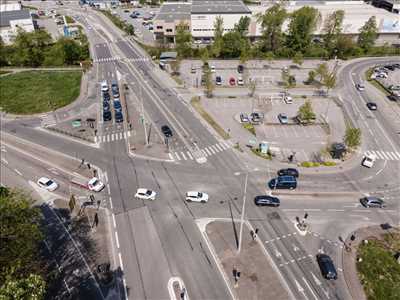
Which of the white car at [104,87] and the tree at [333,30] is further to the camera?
the tree at [333,30]

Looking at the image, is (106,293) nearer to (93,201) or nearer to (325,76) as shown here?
(93,201)

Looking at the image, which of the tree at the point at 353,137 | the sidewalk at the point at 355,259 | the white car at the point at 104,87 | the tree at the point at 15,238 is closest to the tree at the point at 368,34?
the tree at the point at 353,137

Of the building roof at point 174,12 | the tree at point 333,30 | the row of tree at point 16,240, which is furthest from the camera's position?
the building roof at point 174,12

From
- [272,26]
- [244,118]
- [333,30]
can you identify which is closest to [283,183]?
[244,118]

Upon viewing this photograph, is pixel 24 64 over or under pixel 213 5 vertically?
under

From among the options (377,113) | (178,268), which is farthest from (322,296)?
(377,113)

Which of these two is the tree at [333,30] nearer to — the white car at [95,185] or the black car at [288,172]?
the black car at [288,172]
